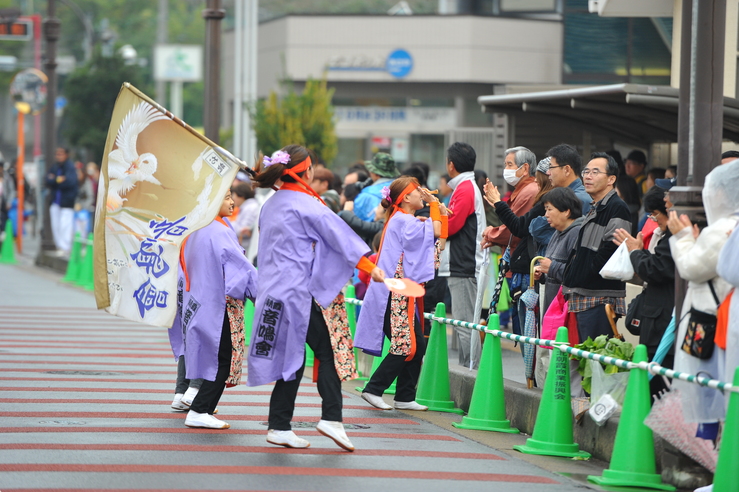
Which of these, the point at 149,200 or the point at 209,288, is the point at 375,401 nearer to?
the point at 209,288

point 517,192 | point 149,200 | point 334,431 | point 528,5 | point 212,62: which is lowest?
point 334,431

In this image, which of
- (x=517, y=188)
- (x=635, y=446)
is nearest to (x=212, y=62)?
(x=517, y=188)

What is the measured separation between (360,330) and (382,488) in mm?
2866

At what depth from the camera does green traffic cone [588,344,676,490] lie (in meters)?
6.22

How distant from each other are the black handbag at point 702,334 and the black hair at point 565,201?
2183mm

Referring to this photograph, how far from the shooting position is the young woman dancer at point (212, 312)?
7.55 metres

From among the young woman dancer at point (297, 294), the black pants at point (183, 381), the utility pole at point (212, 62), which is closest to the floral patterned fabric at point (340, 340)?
the young woman dancer at point (297, 294)

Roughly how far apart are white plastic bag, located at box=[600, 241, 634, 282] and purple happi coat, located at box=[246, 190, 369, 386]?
159 cm

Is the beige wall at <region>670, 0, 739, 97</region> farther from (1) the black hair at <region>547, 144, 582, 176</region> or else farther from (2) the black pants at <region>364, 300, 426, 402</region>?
(2) the black pants at <region>364, 300, 426, 402</region>

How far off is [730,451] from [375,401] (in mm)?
3726

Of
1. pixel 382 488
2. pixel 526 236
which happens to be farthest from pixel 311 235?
pixel 526 236

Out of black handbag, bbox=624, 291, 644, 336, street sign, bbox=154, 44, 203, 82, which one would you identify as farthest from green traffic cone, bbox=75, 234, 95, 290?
street sign, bbox=154, 44, 203, 82

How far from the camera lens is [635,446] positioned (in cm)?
626

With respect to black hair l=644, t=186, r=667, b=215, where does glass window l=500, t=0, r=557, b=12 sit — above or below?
above
